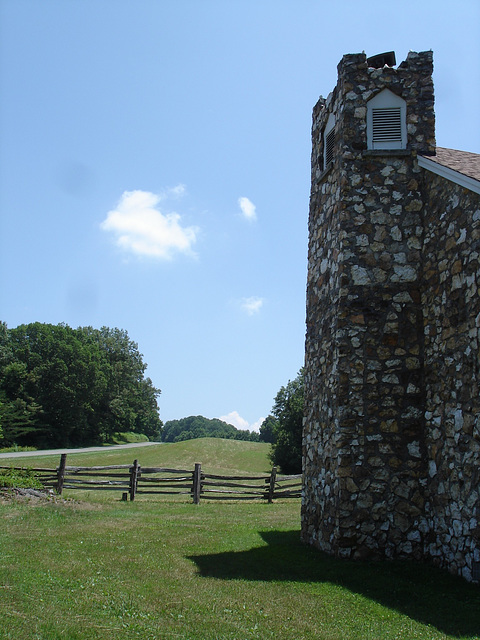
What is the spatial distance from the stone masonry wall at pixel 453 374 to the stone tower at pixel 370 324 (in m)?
0.27

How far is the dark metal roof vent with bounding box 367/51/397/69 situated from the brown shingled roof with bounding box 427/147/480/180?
6.16ft

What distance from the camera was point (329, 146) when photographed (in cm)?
995

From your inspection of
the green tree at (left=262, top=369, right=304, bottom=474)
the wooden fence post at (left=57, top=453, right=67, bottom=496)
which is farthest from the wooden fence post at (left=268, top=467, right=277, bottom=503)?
the green tree at (left=262, top=369, right=304, bottom=474)

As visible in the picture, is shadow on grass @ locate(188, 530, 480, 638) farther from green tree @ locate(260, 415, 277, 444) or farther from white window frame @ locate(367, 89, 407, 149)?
green tree @ locate(260, 415, 277, 444)

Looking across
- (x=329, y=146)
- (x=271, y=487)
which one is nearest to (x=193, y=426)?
(x=271, y=487)

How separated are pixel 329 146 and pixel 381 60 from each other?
184cm

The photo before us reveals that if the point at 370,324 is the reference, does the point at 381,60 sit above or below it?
above

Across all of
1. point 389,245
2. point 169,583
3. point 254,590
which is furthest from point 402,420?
point 169,583

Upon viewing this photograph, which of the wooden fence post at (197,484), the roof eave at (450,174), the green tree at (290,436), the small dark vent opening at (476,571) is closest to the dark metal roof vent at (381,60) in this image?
the roof eave at (450,174)

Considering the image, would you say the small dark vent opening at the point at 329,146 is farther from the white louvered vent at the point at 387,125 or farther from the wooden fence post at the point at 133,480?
the wooden fence post at the point at 133,480

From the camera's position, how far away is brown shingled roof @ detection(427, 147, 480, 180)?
7.53 m

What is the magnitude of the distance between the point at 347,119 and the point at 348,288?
313 centimetres

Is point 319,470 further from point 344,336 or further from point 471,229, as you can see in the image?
point 471,229

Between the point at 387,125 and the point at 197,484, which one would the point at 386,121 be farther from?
the point at 197,484
